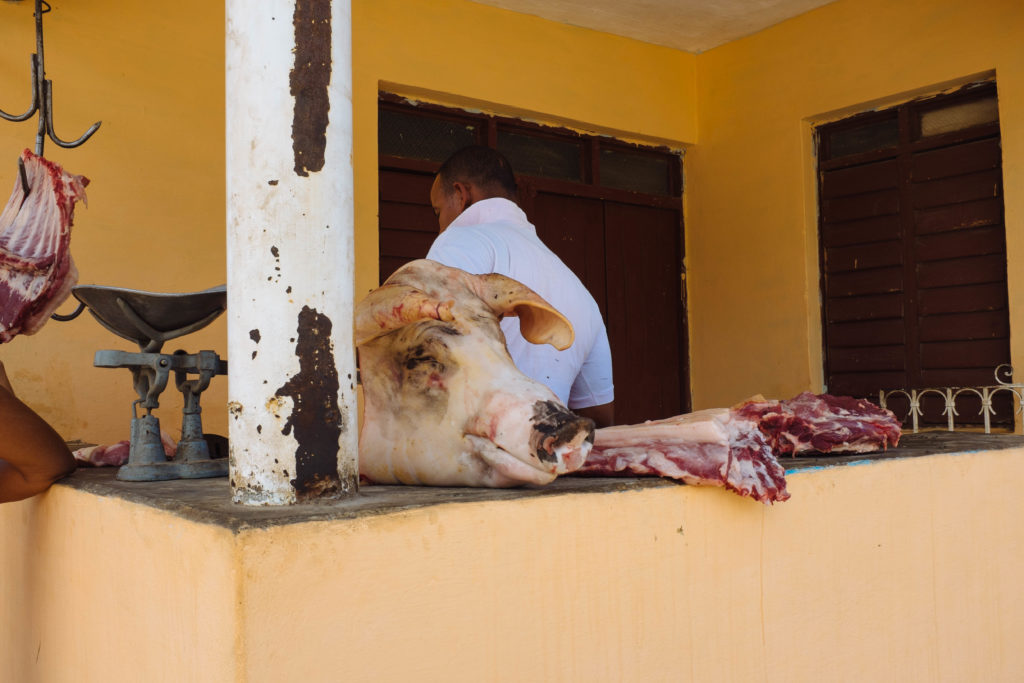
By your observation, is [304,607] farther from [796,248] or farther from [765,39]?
[765,39]

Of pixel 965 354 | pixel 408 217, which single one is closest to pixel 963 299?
pixel 965 354

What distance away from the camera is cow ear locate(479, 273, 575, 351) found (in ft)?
6.20

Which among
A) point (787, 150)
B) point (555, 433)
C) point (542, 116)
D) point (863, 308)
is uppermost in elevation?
point (542, 116)

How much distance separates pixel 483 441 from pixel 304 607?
20.2 inches

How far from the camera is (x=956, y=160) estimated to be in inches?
232

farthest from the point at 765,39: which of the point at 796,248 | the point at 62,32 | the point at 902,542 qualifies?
the point at 902,542

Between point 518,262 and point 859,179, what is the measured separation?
4.17m

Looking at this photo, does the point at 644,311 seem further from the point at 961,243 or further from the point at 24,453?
the point at 24,453

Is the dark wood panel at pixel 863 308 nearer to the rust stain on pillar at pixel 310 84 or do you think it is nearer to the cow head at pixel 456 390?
the cow head at pixel 456 390

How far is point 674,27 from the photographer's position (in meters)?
6.66

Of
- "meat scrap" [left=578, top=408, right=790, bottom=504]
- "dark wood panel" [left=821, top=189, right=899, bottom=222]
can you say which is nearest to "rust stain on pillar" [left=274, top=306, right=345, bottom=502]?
"meat scrap" [left=578, top=408, right=790, bottom=504]

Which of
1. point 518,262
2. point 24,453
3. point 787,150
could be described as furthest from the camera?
point 787,150

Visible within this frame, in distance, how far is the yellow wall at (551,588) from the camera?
1384 millimetres

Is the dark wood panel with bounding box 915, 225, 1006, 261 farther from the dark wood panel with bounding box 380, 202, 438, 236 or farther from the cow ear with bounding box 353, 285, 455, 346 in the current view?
the cow ear with bounding box 353, 285, 455, 346
